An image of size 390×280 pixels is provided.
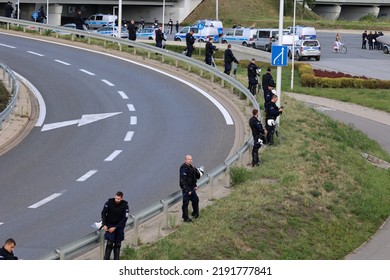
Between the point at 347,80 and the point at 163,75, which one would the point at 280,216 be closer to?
the point at 163,75

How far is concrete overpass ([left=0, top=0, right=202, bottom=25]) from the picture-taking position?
86.8 m

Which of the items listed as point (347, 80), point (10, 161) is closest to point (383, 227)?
point (10, 161)

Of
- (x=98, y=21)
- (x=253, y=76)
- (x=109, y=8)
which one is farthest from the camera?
(x=109, y=8)

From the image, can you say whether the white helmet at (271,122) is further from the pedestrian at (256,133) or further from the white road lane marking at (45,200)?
the white road lane marking at (45,200)

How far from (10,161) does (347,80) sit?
29.0m

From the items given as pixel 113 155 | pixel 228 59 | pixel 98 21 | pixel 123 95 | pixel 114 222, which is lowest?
pixel 113 155

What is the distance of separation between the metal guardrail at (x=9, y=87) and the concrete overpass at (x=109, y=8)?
51471 millimetres

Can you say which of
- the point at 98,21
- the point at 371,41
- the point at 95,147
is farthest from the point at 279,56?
the point at 98,21

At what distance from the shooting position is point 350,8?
357ft

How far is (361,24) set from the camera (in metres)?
93.7

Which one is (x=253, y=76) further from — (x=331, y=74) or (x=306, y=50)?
(x=306, y=50)

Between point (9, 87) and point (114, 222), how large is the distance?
2005 centimetres
